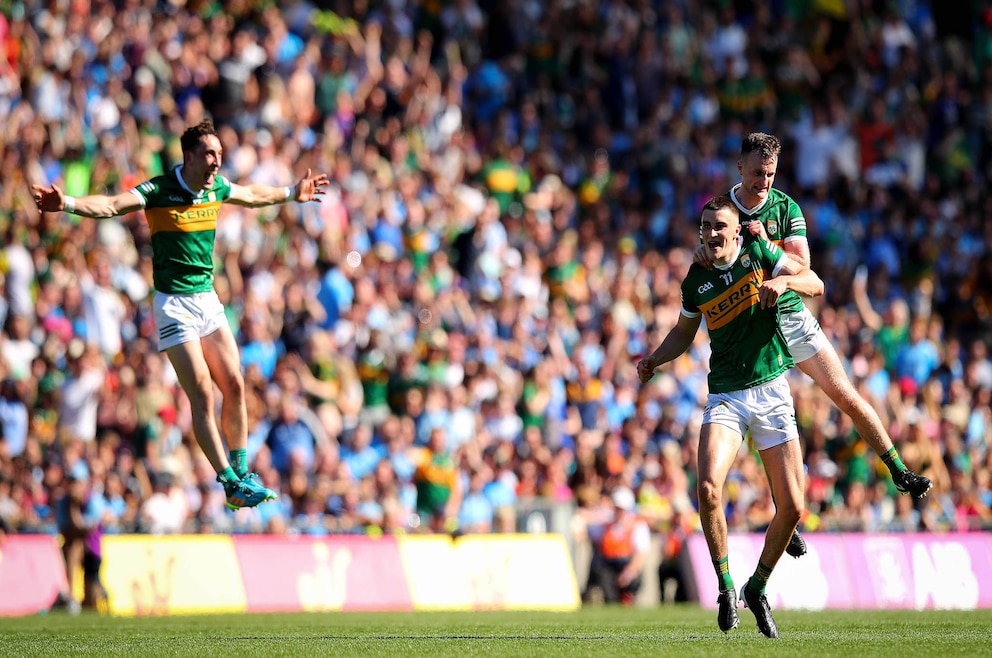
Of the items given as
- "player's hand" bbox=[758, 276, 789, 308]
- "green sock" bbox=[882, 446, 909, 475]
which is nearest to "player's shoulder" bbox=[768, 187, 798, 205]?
"player's hand" bbox=[758, 276, 789, 308]

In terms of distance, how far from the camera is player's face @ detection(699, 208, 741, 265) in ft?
34.0

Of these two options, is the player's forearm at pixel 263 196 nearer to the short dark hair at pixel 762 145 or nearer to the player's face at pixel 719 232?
the player's face at pixel 719 232

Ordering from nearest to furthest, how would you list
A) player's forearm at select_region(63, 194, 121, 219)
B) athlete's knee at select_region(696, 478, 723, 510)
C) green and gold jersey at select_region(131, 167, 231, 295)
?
athlete's knee at select_region(696, 478, 723, 510) → player's forearm at select_region(63, 194, 121, 219) → green and gold jersey at select_region(131, 167, 231, 295)

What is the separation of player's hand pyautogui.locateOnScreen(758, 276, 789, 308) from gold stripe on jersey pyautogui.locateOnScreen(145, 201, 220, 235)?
4.59 metres

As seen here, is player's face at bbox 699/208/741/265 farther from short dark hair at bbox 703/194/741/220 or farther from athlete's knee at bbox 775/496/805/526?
athlete's knee at bbox 775/496/805/526

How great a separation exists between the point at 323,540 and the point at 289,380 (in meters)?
2.13

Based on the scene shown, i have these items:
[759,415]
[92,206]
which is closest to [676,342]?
[759,415]

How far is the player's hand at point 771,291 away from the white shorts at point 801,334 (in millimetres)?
1104

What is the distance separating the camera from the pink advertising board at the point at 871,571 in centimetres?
1848

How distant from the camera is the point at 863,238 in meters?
25.8

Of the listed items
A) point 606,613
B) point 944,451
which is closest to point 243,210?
point 606,613

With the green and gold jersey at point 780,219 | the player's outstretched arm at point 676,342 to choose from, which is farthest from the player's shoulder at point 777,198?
the player's outstretched arm at point 676,342

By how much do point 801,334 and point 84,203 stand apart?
540 centimetres

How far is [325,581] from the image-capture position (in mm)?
16984
